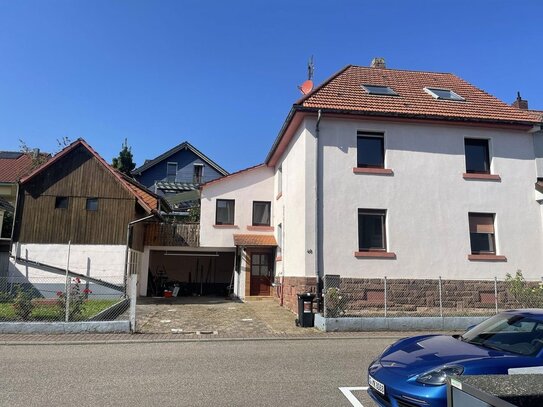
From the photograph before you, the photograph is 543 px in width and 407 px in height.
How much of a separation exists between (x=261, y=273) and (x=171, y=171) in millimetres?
20099

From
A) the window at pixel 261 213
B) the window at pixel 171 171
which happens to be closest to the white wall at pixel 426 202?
the window at pixel 261 213

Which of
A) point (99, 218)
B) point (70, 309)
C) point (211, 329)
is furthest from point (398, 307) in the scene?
point (99, 218)

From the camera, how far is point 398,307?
13977 mm

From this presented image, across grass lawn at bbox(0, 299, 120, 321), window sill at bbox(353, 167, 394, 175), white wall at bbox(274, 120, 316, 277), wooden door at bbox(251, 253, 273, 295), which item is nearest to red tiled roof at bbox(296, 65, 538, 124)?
white wall at bbox(274, 120, 316, 277)

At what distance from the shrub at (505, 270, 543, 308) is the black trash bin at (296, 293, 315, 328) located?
696 cm

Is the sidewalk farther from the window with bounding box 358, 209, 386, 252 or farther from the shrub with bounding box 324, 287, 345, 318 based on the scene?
the window with bounding box 358, 209, 386, 252

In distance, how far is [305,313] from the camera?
1259 cm

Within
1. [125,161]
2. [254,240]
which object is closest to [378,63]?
[254,240]

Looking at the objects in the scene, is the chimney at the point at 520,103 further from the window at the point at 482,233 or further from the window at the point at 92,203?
the window at the point at 92,203

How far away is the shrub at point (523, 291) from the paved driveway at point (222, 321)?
23.7 feet

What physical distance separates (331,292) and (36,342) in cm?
764

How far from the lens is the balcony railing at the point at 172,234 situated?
22.9 metres

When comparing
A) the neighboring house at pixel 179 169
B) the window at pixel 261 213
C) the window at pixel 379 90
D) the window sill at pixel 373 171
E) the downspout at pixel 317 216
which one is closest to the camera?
the downspout at pixel 317 216

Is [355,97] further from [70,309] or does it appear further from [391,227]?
[70,309]
